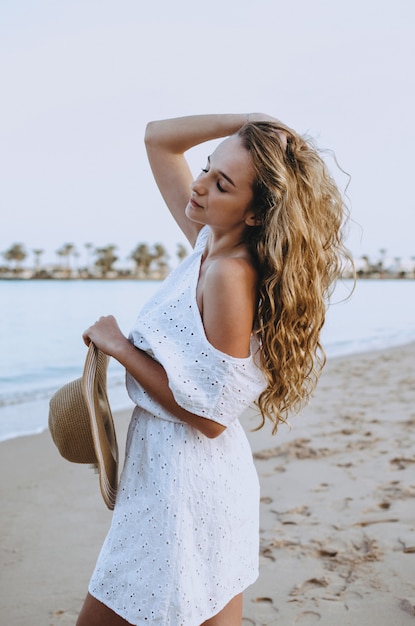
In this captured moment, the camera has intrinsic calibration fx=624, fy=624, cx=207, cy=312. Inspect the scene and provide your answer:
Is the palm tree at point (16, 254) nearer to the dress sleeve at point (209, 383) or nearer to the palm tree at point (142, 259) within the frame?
the palm tree at point (142, 259)

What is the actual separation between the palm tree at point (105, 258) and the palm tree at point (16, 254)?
37.0 feet

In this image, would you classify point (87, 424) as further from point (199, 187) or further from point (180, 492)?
point (199, 187)

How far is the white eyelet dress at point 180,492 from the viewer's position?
1551 mm

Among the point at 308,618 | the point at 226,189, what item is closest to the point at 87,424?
the point at 226,189

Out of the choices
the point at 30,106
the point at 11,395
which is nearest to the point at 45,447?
the point at 11,395

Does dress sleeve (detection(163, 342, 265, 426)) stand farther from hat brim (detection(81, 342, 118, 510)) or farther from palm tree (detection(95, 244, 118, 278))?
palm tree (detection(95, 244, 118, 278))

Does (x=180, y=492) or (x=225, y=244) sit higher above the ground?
(x=225, y=244)

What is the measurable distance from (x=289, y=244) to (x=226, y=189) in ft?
0.74

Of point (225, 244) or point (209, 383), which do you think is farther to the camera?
point (225, 244)

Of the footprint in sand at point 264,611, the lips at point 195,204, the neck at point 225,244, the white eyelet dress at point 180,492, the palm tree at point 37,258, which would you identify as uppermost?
the lips at point 195,204

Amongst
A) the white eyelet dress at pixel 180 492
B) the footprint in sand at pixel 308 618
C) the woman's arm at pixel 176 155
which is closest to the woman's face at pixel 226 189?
the white eyelet dress at pixel 180 492

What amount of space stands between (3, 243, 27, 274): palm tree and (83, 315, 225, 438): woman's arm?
316 ft

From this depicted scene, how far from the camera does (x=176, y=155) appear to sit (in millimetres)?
2078

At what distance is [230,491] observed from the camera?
5.41 ft
